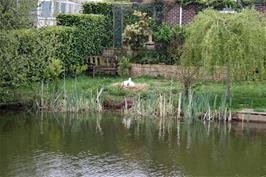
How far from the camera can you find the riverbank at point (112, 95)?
2178cm

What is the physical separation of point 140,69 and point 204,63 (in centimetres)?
688

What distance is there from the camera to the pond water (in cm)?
1524

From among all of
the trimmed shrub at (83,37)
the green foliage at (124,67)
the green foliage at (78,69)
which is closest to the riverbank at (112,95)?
the green foliage at (78,69)

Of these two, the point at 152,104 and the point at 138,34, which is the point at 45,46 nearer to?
the point at 152,104

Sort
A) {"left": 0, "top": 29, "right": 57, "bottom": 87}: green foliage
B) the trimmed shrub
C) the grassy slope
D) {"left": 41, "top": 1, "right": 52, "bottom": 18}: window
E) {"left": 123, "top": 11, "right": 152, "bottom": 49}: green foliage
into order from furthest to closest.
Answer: {"left": 41, "top": 1, "right": 52, "bottom": 18}: window, {"left": 123, "top": 11, "right": 152, "bottom": 49}: green foliage, the trimmed shrub, the grassy slope, {"left": 0, "top": 29, "right": 57, "bottom": 87}: green foliage

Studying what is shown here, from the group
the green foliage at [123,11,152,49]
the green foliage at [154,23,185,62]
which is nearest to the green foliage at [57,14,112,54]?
the green foliage at [123,11,152,49]

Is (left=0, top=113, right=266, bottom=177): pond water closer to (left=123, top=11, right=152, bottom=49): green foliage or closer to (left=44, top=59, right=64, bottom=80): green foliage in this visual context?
(left=44, top=59, right=64, bottom=80): green foliage

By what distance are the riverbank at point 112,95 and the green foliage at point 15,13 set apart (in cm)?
225

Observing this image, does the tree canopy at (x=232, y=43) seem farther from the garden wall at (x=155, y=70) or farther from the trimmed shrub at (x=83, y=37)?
the trimmed shrub at (x=83, y=37)

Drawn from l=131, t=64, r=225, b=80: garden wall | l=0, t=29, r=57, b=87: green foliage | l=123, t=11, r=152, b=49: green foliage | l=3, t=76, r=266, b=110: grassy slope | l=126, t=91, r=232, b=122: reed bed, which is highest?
l=123, t=11, r=152, b=49: green foliage

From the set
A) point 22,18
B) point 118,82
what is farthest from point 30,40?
point 118,82

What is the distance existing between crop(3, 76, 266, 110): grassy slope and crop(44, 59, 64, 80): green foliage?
0.39 metres

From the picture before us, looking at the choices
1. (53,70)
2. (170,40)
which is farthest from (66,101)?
(170,40)

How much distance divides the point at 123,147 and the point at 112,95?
6045 millimetres
